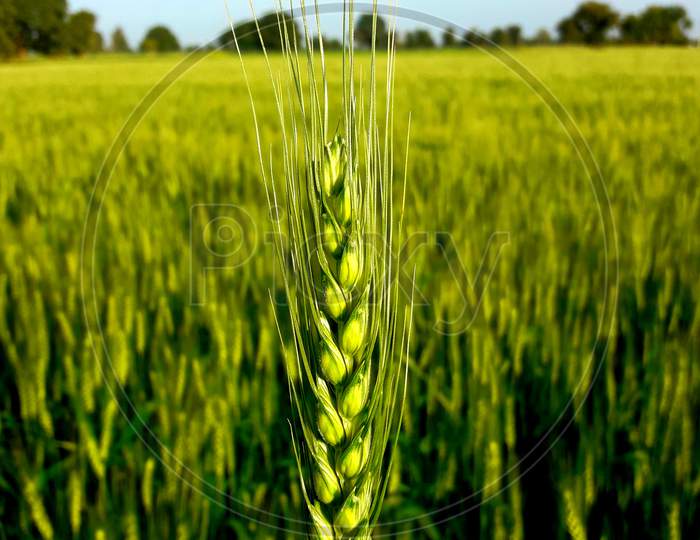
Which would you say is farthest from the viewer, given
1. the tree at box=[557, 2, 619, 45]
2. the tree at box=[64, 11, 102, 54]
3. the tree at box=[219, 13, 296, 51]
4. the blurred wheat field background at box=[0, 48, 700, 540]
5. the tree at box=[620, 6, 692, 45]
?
the tree at box=[64, 11, 102, 54]

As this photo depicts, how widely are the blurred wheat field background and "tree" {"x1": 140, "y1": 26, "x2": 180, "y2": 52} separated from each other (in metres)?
29.8

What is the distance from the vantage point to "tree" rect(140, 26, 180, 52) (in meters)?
29.2

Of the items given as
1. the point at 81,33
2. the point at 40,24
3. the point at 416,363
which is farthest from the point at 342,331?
the point at 81,33

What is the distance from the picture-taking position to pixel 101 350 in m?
1.09

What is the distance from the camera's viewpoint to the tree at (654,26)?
1636cm

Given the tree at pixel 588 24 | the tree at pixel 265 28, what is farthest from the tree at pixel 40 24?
the tree at pixel 265 28

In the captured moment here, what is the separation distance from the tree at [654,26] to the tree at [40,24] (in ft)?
72.8

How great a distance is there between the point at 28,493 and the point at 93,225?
980 millimetres

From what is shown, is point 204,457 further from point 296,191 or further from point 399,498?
point 296,191

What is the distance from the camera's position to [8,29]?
990 inches

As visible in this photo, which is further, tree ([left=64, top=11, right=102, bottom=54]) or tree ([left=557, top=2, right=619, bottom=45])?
tree ([left=64, top=11, right=102, bottom=54])

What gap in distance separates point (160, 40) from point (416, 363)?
3241 centimetres

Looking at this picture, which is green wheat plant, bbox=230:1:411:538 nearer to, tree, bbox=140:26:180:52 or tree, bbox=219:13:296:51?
tree, bbox=219:13:296:51

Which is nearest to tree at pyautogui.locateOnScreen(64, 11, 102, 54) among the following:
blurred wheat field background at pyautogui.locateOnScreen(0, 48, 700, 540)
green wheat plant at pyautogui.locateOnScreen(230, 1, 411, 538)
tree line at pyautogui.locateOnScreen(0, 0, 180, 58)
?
tree line at pyautogui.locateOnScreen(0, 0, 180, 58)
